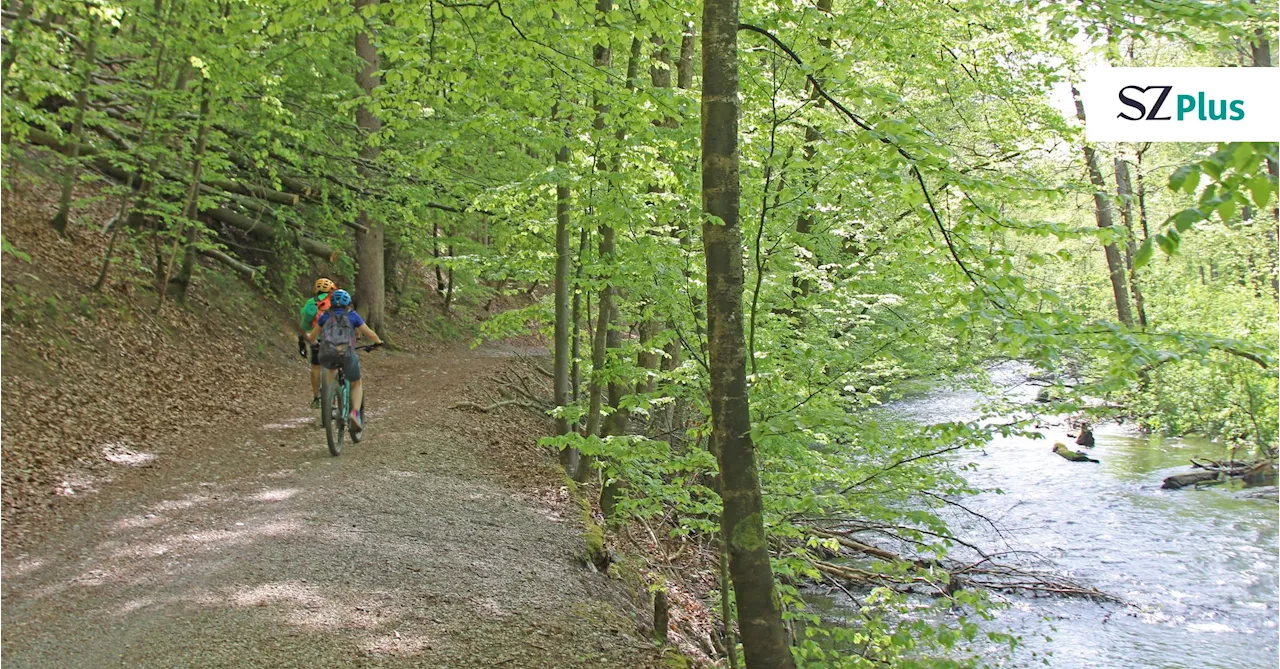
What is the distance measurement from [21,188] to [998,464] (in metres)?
18.5

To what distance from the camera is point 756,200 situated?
6.33m

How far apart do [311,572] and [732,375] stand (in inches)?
143

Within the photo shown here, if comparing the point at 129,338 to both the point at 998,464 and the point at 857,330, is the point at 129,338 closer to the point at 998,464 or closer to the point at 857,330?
the point at 857,330

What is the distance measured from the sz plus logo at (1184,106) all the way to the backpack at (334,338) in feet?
25.2

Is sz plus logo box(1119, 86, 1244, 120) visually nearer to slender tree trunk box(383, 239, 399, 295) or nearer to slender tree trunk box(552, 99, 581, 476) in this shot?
slender tree trunk box(552, 99, 581, 476)

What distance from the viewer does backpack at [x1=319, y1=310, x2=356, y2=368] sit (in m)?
9.27

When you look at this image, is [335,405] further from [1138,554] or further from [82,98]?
[1138,554]

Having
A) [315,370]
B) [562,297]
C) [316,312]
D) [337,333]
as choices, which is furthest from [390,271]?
[337,333]

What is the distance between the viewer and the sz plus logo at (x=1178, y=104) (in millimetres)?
6504

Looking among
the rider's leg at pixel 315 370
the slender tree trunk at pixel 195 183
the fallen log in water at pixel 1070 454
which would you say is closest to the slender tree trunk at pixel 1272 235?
the fallen log in water at pixel 1070 454

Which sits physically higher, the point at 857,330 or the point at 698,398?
the point at 857,330

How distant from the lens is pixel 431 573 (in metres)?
6.58

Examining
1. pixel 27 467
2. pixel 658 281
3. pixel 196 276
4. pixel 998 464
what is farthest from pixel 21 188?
pixel 998 464

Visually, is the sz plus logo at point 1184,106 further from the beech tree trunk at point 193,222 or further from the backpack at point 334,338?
the beech tree trunk at point 193,222
